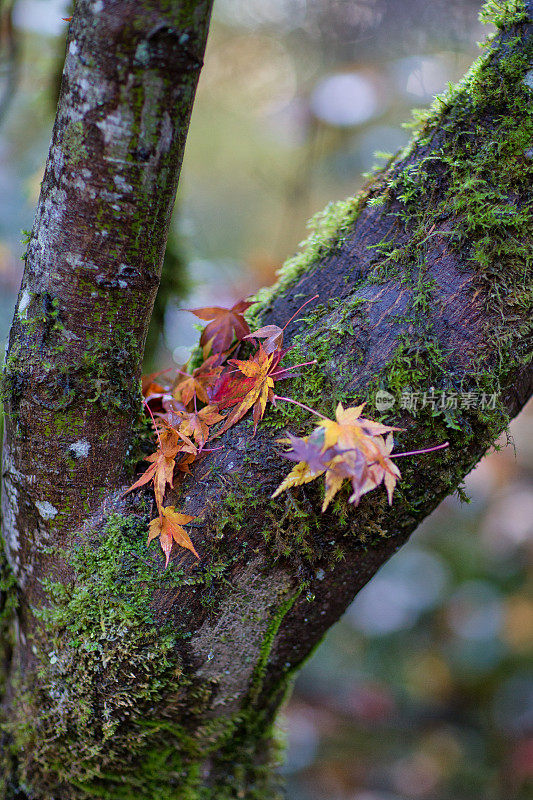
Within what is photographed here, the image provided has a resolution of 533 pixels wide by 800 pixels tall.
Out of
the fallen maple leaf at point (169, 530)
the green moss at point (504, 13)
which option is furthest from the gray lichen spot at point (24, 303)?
the green moss at point (504, 13)

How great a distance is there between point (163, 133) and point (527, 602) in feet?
12.2

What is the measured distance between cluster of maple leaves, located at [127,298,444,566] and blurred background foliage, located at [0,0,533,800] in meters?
1.40

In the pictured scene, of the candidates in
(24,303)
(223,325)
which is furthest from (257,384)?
(24,303)

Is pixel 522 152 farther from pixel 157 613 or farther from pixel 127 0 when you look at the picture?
pixel 157 613

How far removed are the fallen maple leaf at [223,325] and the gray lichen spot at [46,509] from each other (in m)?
0.50

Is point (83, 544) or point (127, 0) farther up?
point (127, 0)

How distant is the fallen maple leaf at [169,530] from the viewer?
Result: 106cm

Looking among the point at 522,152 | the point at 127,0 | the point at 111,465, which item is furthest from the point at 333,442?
the point at 127,0

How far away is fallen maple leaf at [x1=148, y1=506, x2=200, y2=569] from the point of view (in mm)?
1063

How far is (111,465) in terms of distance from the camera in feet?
3.78

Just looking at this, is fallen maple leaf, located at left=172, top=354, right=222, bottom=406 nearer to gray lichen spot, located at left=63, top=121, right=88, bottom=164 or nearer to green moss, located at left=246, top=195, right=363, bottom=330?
green moss, located at left=246, top=195, right=363, bottom=330

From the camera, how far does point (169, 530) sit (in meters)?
1.08

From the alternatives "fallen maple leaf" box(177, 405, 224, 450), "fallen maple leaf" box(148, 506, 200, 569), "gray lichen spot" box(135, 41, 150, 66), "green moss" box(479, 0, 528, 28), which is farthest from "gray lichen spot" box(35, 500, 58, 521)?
"green moss" box(479, 0, 528, 28)

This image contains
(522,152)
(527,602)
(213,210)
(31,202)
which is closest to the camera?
(522,152)
